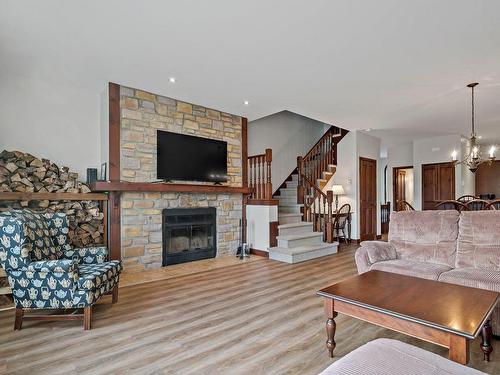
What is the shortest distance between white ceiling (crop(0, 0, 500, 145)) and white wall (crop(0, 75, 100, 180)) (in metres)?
0.21

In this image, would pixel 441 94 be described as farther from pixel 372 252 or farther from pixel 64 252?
pixel 64 252

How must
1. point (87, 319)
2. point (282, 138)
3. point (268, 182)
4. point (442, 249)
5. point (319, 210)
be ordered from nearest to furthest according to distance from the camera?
point (87, 319), point (442, 249), point (268, 182), point (319, 210), point (282, 138)

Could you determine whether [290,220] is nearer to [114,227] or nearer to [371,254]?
[371,254]

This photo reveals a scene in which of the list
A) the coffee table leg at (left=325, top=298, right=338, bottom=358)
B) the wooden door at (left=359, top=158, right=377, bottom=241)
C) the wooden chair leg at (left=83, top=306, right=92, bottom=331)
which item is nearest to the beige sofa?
the coffee table leg at (left=325, top=298, right=338, bottom=358)

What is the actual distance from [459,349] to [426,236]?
193cm

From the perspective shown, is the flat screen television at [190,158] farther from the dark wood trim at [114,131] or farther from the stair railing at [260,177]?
the stair railing at [260,177]

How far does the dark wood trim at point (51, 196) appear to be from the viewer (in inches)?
134

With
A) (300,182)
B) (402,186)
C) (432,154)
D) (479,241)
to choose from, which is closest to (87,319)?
(479,241)

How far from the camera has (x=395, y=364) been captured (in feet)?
3.89

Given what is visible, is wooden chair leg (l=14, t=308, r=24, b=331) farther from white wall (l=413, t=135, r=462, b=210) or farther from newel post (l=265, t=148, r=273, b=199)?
white wall (l=413, t=135, r=462, b=210)

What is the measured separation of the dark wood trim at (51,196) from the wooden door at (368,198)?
581 cm

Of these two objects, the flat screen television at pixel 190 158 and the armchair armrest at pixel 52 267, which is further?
the flat screen television at pixel 190 158

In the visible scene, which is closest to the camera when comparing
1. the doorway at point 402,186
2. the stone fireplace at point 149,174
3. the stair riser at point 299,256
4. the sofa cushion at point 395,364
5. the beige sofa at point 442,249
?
the sofa cushion at point 395,364

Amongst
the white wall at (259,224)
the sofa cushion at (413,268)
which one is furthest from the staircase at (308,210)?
the sofa cushion at (413,268)
